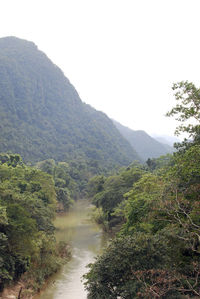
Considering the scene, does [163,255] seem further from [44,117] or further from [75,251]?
[44,117]

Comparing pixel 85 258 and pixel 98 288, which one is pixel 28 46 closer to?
pixel 85 258

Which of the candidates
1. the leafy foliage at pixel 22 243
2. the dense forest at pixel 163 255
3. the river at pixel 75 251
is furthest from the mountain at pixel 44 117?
the dense forest at pixel 163 255

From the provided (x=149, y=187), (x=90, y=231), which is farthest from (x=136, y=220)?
(x=90, y=231)

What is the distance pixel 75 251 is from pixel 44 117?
4132 inches

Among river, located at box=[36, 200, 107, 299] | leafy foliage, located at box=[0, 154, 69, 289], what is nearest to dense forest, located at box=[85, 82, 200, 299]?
leafy foliage, located at box=[0, 154, 69, 289]

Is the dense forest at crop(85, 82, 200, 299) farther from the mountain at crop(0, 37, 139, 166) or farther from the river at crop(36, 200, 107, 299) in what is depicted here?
the mountain at crop(0, 37, 139, 166)

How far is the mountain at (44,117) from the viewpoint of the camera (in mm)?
103062

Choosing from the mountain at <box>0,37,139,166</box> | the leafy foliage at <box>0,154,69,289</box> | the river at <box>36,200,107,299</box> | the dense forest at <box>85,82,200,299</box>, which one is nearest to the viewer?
the dense forest at <box>85,82,200,299</box>

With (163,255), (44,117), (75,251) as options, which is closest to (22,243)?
(163,255)

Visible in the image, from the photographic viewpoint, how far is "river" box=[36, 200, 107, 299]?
16.8 m

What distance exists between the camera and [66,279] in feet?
61.3

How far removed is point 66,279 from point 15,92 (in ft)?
380

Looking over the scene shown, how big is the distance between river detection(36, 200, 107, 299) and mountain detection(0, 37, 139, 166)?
5293 cm

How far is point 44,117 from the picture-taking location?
410 feet
